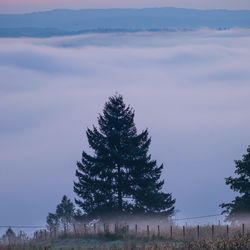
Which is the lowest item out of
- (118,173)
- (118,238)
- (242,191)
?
(118,238)

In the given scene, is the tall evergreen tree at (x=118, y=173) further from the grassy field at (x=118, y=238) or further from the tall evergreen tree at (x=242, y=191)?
the grassy field at (x=118, y=238)

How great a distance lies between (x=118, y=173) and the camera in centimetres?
3169

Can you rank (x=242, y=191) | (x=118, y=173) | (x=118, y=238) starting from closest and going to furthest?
1. (x=118, y=238)
2. (x=242, y=191)
3. (x=118, y=173)

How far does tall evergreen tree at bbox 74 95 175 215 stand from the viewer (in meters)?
31.6

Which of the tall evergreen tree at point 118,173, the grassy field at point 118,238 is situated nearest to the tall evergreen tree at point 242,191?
the grassy field at point 118,238

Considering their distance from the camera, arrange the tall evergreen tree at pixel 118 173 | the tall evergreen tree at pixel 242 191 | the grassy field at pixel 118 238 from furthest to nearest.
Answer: the tall evergreen tree at pixel 118 173, the tall evergreen tree at pixel 242 191, the grassy field at pixel 118 238

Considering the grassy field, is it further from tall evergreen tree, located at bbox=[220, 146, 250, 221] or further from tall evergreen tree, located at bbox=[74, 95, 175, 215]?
tall evergreen tree, located at bbox=[74, 95, 175, 215]

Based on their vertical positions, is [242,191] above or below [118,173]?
below

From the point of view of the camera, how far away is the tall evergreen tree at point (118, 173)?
31578 mm

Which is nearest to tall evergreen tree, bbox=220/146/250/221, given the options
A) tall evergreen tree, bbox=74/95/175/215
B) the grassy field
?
the grassy field

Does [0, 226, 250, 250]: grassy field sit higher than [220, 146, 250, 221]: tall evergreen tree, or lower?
lower

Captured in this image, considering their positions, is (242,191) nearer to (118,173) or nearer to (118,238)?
(118,238)

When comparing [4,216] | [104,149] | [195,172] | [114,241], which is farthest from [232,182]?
[195,172]

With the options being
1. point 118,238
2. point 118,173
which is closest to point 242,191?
point 118,238
